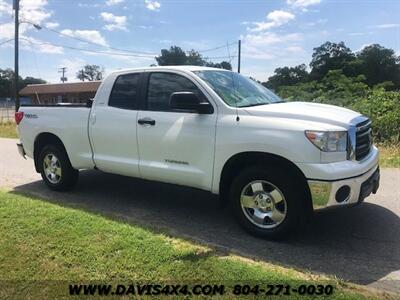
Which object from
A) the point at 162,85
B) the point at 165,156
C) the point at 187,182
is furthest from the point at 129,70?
the point at 187,182

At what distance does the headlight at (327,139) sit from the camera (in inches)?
168

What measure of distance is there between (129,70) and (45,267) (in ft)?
9.66

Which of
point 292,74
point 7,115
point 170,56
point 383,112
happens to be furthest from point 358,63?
point 383,112

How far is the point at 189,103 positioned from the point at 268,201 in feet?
4.43

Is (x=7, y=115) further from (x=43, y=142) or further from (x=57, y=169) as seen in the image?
(x=57, y=169)

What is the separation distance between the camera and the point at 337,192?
4270 millimetres

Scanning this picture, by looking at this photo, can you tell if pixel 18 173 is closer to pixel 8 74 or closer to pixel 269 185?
pixel 269 185

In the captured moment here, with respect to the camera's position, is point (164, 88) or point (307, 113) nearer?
point (307, 113)

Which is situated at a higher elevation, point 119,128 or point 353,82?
point 353,82

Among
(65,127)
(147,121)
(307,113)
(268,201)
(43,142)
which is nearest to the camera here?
(307,113)

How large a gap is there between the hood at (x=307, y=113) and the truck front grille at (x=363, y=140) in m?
0.14

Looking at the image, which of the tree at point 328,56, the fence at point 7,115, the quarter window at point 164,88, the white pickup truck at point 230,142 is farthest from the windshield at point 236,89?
the tree at point 328,56

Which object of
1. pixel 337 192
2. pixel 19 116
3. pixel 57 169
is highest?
pixel 19 116

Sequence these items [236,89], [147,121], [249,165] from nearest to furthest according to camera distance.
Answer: [249,165], [236,89], [147,121]
